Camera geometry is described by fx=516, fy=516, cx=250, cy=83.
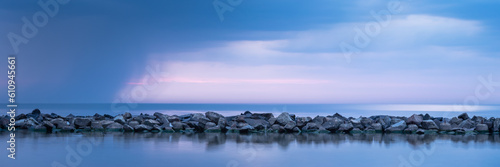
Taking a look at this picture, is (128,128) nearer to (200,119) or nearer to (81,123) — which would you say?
(81,123)

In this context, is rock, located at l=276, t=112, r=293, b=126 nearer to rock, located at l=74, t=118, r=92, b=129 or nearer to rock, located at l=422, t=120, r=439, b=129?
rock, located at l=422, t=120, r=439, b=129

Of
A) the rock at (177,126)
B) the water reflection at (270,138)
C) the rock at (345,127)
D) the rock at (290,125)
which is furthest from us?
the rock at (177,126)

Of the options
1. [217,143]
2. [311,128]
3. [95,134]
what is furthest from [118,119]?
[311,128]

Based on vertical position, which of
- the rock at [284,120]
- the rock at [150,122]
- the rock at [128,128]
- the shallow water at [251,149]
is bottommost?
the shallow water at [251,149]

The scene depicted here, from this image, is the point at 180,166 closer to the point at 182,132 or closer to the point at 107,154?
the point at 107,154

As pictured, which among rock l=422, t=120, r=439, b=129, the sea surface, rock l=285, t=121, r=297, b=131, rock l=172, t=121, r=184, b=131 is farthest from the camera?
rock l=172, t=121, r=184, b=131

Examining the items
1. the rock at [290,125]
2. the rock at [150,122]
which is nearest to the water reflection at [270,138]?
the rock at [290,125]

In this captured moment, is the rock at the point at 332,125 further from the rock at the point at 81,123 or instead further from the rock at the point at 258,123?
the rock at the point at 81,123

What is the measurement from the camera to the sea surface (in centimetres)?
819

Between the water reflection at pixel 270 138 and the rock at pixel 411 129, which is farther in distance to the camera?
the rock at pixel 411 129

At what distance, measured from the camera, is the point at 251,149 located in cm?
962

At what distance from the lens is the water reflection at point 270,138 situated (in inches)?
430

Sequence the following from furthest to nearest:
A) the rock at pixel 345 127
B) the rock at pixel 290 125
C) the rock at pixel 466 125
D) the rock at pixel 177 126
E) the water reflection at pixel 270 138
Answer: the rock at pixel 466 125 < the rock at pixel 177 126 < the rock at pixel 345 127 < the rock at pixel 290 125 < the water reflection at pixel 270 138

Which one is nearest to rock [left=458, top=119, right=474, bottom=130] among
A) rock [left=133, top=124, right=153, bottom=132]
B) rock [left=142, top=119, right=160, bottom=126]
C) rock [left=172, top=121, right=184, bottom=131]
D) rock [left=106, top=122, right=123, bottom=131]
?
rock [left=172, top=121, right=184, bottom=131]
